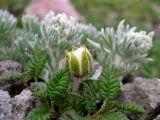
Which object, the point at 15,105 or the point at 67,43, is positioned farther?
the point at 67,43

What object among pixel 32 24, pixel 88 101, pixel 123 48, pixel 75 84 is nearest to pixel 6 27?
pixel 32 24

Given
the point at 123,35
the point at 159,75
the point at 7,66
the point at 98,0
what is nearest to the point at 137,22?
the point at 98,0

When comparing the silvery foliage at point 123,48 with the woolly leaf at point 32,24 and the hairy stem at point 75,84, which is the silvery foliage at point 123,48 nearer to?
the hairy stem at point 75,84

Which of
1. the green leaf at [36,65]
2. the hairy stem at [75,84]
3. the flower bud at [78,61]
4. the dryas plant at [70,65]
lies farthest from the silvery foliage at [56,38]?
the flower bud at [78,61]

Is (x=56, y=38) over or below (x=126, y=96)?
over

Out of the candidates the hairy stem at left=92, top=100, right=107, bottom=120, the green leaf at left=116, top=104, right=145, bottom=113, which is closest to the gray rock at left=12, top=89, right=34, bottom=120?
the hairy stem at left=92, top=100, right=107, bottom=120

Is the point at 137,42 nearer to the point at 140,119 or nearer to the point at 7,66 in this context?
the point at 140,119

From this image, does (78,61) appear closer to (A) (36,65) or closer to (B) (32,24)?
(A) (36,65)
